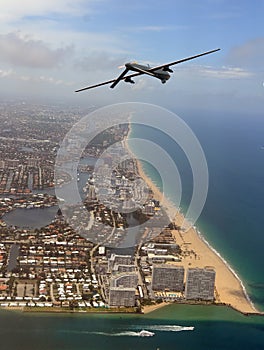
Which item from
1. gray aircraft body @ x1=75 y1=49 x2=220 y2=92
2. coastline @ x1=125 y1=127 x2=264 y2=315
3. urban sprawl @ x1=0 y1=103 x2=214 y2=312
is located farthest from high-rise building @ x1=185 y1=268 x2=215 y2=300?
gray aircraft body @ x1=75 y1=49 x2=220 y2=92

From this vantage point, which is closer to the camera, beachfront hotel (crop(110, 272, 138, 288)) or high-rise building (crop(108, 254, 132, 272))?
beachfront hotel (crop(110, 272, 138, 288))

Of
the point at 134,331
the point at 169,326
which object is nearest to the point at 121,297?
the point at 134,331

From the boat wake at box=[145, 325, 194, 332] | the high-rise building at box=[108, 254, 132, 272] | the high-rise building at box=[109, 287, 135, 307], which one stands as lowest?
the boat wake at box=[145, 325, 194, 332]

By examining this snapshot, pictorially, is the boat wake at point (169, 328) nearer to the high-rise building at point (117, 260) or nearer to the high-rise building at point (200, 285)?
the high-rise building at point (200, 285)

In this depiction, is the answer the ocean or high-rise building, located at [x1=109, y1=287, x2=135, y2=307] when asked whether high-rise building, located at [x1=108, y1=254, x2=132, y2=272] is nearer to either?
high-rise building, located at [x1=109, y1=287, x2=135, y2=307]

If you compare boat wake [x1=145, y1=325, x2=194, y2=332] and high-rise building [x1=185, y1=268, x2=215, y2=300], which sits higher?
high-rise building [x1=185, y1=268, x2=215, y2=300]

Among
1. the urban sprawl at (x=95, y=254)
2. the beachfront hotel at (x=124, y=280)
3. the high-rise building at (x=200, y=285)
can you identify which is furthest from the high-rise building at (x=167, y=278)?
the beachfront hotel at (x=124, y=280)
